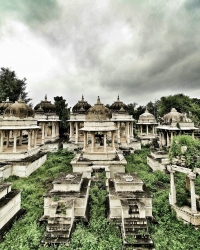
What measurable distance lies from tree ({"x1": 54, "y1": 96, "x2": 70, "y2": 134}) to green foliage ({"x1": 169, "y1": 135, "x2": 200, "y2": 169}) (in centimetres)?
2224

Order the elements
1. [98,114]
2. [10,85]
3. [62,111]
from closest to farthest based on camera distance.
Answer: [98,114]
[62,111]
[10,85]

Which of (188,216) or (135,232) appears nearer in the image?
(135,232)

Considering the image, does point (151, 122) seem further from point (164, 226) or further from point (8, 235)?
point (8, 235)

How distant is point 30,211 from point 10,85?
A: 31.0 m

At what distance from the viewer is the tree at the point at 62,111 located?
27841 mm

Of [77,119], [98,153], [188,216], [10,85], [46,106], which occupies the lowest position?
[188,216]

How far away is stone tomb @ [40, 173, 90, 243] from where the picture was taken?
20.3ft

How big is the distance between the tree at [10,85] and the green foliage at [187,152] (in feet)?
103

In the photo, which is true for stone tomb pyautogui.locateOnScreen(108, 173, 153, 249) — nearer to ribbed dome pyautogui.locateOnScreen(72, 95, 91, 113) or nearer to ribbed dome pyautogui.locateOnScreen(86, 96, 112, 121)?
ribbed dome pyautogui.locateOnScreen(86, 96, 112, 121)

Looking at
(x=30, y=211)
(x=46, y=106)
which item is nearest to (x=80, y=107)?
(x=46, y=106)

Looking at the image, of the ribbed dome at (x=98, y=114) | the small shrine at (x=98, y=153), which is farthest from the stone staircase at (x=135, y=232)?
the ribbed dome at (x=98, y=114)

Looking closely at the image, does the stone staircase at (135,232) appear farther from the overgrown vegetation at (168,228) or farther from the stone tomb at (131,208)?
the overgrown vegetation at (168,228)

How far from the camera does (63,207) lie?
22.6 feet

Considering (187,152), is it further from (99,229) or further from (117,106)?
(117,106)
